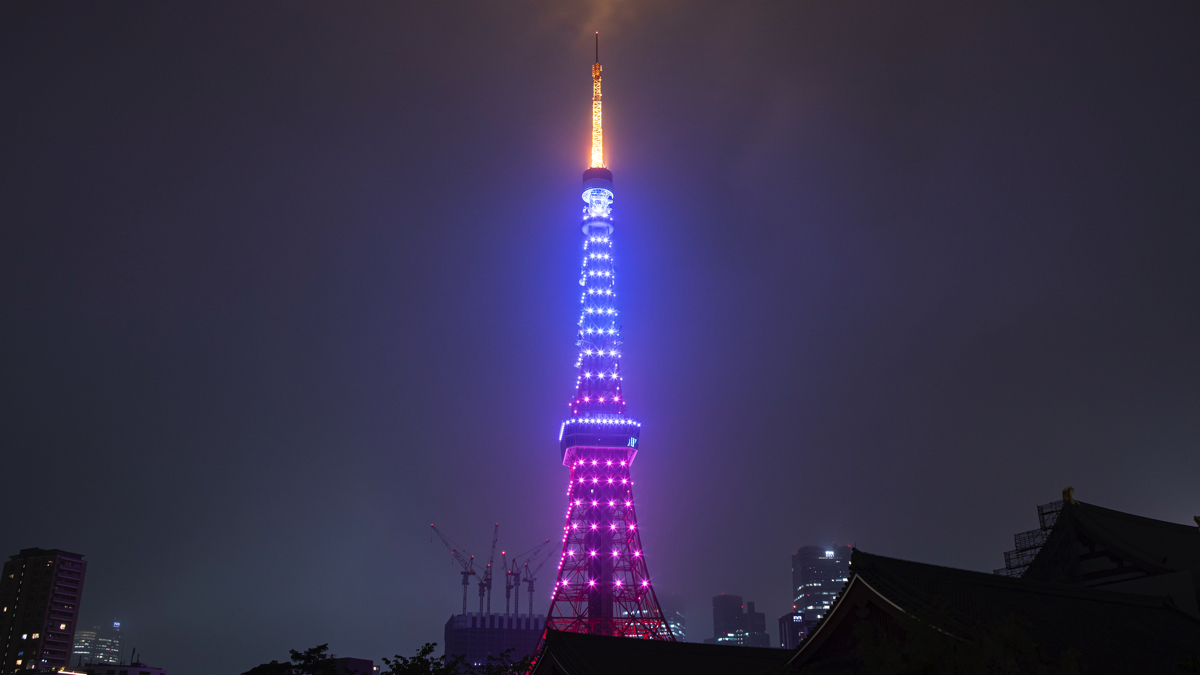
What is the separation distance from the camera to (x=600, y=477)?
98062 mm

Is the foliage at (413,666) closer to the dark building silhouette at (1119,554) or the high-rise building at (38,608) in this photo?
the dark building silhouette at (1119,554)

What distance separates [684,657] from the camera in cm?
3500

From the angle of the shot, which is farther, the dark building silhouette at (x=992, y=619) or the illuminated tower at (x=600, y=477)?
the illuminated tower at (x=600, y=477)

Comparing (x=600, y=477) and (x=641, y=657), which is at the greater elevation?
(x=600, y=477)

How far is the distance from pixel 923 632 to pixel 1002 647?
5.36ft

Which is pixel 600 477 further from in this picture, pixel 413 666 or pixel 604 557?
pixel 413 666

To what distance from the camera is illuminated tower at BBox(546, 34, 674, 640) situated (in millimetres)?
90562

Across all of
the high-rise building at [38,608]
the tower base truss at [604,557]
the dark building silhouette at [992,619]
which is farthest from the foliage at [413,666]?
the high-rise building at [38,608]

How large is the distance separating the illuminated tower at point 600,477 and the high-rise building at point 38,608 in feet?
381

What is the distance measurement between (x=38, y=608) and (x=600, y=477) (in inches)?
4903

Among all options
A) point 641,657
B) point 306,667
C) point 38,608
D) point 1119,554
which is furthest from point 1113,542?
point 38,608

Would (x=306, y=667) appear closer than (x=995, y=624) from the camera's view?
No

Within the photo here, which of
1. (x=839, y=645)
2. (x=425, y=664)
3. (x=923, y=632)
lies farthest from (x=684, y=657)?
(x=923, y=632)

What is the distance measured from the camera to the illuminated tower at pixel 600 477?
90.6m
